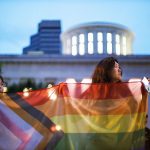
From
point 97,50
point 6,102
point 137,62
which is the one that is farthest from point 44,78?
point 6,102

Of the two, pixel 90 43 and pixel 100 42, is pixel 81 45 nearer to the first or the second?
pixel 90 43

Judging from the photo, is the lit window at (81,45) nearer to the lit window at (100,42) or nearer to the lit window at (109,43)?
the lit window at (100,42)

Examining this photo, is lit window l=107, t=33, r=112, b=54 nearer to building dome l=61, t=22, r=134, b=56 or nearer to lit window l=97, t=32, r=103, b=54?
building dome l=61, t=22, r=134, b=56

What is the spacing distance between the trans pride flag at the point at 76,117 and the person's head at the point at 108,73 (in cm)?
17

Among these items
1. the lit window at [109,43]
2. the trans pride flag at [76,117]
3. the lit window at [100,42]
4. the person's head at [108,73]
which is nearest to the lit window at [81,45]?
the lit window at [100,42]

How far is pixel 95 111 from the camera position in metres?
4.76

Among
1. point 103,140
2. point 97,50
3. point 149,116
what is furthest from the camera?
point 97,50

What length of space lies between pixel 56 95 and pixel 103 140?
654 mm

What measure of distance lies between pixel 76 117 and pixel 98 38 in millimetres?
58255

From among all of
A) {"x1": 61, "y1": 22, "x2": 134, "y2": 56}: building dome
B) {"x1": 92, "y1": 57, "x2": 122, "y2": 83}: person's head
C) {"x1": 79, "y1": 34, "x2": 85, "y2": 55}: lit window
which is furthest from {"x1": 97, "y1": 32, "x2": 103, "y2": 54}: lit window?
{"x1": 92, "y1": 57, "x2": 122, "y2": 83}: person's head

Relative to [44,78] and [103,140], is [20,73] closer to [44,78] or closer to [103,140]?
[44,78]

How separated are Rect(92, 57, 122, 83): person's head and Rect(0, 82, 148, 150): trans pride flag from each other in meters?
0.17

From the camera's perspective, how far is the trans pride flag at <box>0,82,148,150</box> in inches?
184

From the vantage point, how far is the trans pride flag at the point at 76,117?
467cm
